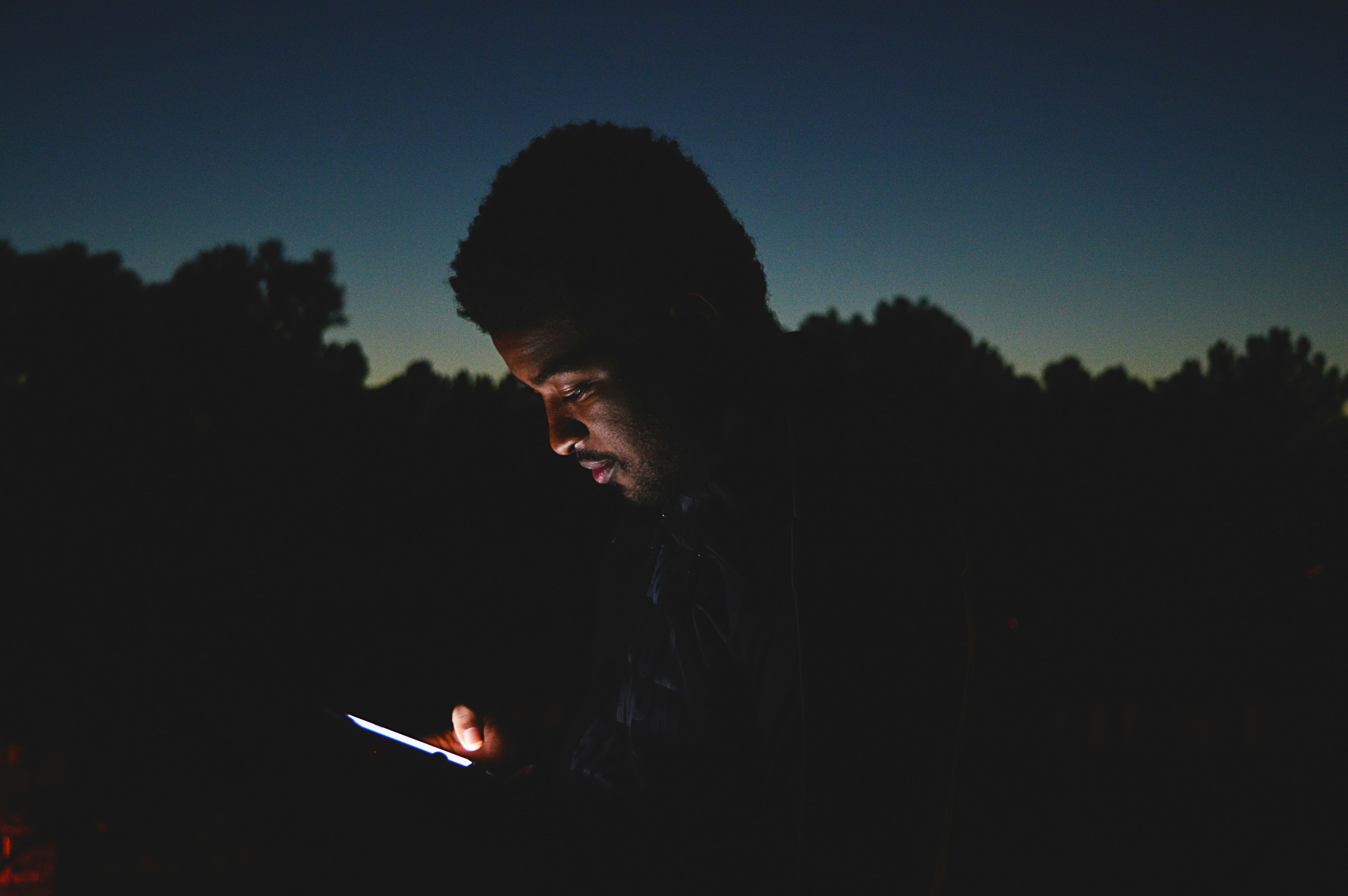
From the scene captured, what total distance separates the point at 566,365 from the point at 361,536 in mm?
3750

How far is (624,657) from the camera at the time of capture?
1.94 m

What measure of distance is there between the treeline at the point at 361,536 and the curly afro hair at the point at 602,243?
22.6 inches

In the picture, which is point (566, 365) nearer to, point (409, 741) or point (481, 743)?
point (409, 741)

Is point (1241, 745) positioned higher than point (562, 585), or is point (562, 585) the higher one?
point (562, 585)

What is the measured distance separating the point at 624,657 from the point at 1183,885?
17.1 feet

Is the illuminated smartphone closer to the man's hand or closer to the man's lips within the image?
the man's hand

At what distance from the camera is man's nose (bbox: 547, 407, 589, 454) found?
6.07ft

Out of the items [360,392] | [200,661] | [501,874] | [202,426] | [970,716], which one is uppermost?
[360,392]

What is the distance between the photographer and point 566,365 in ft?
5.94

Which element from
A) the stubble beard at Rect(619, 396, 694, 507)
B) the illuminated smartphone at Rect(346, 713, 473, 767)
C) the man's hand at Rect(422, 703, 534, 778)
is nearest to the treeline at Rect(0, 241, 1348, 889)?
the man's hand at Rect(422, 703, 534, 778)

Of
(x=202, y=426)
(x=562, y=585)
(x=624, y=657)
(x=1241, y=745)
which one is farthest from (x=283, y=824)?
(x=1241, y=745)

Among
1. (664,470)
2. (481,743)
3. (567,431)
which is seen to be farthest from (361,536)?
(664,470)

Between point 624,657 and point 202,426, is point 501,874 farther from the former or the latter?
point 202,426

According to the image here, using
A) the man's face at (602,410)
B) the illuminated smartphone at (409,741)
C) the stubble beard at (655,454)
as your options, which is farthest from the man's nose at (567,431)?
the illuminated smartphone at (409,741)
